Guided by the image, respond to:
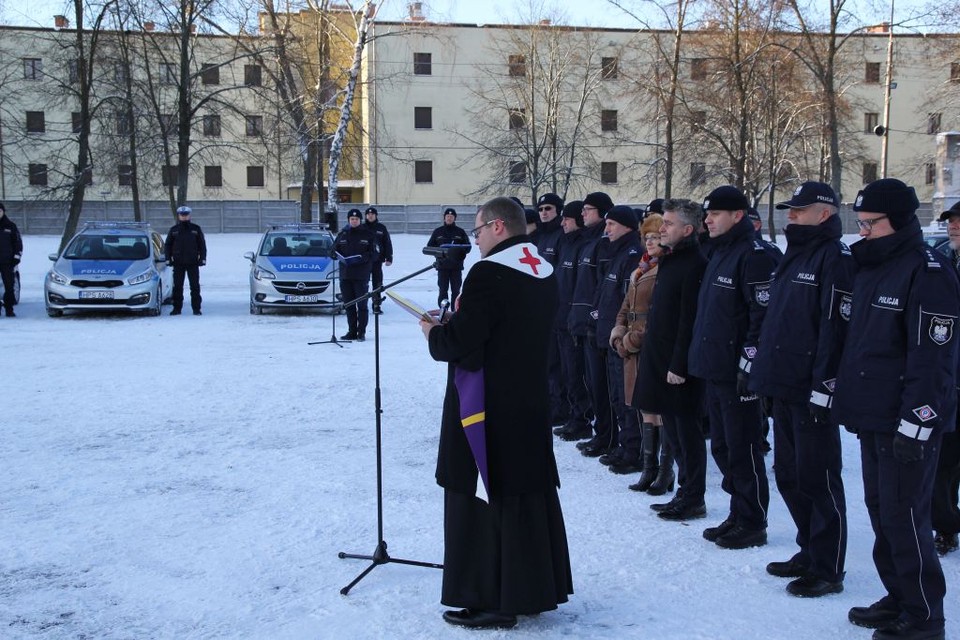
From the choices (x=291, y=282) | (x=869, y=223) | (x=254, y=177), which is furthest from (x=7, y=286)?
(x=254, y=177)

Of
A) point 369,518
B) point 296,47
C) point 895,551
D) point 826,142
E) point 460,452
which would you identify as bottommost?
point 369,518

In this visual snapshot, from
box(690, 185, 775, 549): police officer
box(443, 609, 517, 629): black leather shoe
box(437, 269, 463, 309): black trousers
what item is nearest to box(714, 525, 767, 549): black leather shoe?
box(690, 185, 775, 549): police officer

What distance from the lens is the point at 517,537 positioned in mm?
4457

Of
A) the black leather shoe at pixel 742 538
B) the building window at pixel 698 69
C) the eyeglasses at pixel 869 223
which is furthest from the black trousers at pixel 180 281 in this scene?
the building window at pixel 698 69

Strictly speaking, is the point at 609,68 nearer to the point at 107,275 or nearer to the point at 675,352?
the point at 107,275

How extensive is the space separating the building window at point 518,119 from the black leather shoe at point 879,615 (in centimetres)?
4272

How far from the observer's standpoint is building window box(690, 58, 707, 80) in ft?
121

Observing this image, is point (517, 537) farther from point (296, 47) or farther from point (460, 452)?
point (296, 47)

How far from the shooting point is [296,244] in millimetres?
19844

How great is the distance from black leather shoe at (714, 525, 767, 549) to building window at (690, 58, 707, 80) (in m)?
32.7

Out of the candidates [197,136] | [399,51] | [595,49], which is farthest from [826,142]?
[197,136]

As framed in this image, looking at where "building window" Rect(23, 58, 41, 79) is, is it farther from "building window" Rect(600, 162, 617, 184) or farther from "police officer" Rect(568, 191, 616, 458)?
"building window" Rect(600, 162, 617, 184)

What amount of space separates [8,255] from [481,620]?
1615cm

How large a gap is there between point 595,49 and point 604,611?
1772 inches
